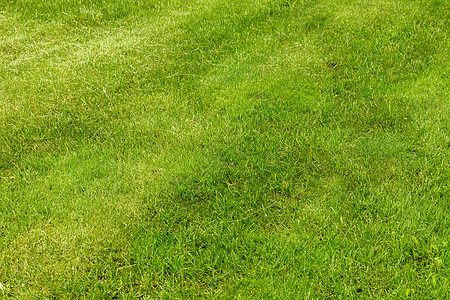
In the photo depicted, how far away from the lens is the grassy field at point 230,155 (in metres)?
4.61

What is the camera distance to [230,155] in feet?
20.2

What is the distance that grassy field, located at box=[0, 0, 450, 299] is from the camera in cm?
461

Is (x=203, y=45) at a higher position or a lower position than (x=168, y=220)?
higher

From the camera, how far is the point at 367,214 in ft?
17.1

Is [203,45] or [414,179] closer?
[414,179]

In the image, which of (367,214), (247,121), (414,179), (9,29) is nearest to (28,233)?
(247,121)

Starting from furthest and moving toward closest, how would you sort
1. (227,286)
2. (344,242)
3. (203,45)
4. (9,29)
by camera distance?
(9,29) < (203,45) < (344,242) < (227,286)

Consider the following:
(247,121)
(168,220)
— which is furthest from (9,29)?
(168,220)

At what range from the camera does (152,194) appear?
18.2 feet

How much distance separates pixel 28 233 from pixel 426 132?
17.9 ft

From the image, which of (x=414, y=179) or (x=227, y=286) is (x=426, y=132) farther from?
(x=227, y=286)

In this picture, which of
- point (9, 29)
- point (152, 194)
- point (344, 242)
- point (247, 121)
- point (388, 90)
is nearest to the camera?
point (344, 242)

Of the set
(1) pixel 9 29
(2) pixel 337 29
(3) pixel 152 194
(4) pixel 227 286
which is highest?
(1) pixel 9 29

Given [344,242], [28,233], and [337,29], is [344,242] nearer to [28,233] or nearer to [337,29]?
[28,233]
